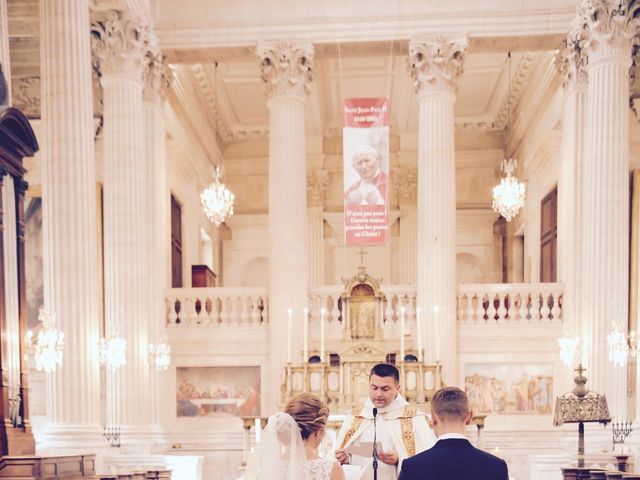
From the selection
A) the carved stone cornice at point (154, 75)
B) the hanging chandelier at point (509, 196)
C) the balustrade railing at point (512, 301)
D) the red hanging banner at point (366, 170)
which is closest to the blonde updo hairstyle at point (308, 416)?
the red hanging banner at point (366, 170)

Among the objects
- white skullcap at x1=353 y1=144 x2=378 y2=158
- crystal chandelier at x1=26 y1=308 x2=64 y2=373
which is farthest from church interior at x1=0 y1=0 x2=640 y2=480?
crystal chandelier at x1=26 y1=308 x2=64 y2=373

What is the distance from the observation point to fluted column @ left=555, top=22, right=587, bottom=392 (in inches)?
637

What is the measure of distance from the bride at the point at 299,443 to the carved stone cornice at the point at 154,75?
1248 cm

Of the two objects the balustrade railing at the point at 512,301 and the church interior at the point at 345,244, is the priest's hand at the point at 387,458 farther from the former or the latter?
the balustrade railing at the point at 512,301

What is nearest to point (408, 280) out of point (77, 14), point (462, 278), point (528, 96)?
point (462, 278)

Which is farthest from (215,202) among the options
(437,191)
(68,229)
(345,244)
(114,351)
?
(68,229)

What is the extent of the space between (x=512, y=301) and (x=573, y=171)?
2.71 meters

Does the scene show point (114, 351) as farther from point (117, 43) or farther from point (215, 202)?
point (117, 43)

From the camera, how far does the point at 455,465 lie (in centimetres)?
394

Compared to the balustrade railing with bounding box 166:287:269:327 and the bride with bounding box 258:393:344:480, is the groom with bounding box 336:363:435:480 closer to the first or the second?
the bride with bounding box 258:393:344:480

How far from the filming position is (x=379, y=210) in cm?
1611

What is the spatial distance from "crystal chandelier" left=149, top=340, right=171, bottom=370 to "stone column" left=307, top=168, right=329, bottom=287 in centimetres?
849

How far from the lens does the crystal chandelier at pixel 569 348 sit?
15781 millimetres

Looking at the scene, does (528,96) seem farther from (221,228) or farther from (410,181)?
(221,228)
